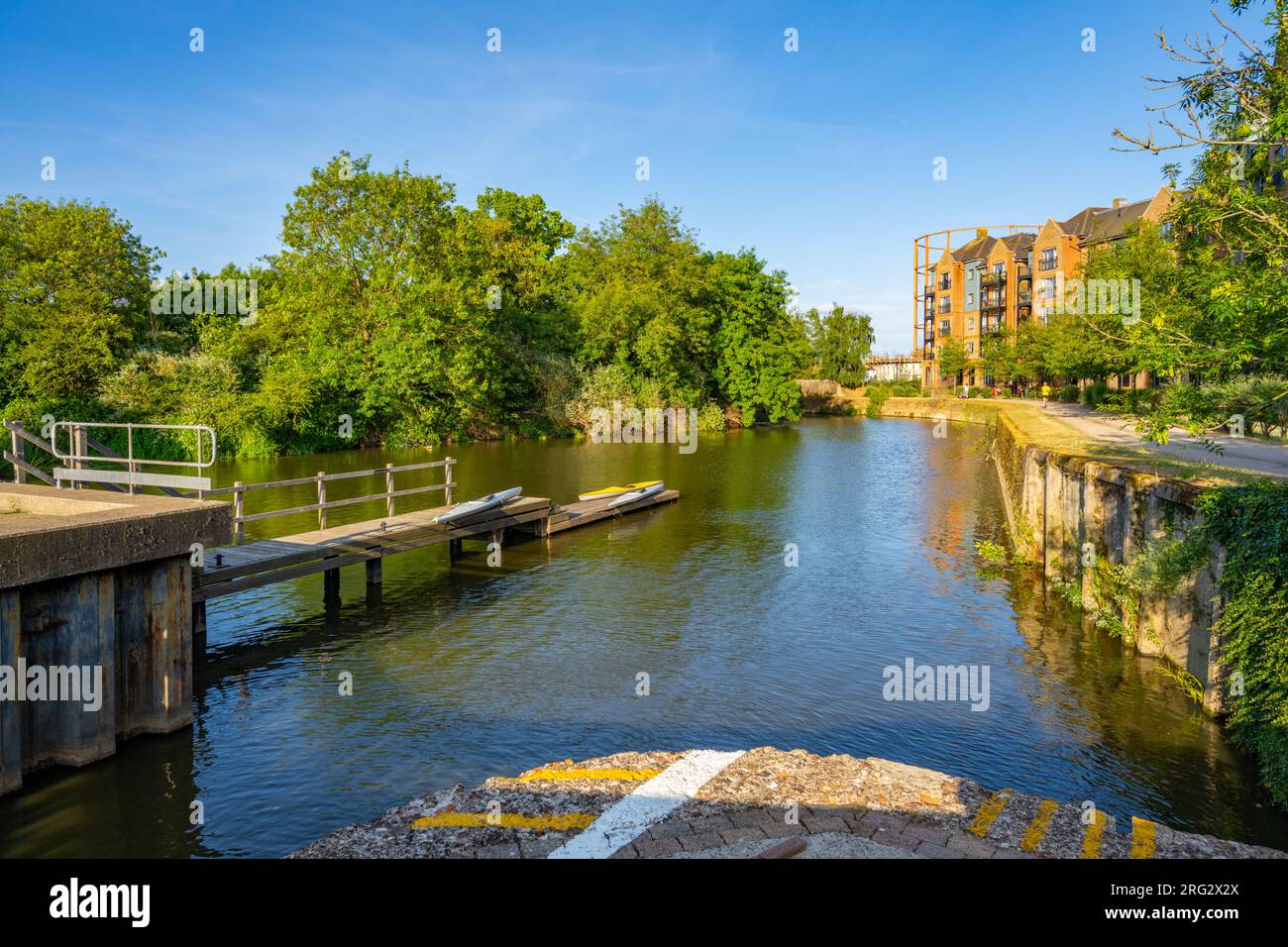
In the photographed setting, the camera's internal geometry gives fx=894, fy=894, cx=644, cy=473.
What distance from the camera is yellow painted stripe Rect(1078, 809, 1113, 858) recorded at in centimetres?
714

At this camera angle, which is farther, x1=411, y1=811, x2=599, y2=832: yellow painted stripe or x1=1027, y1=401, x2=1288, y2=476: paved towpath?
x1=1027, y1=401, x2=1288, y2=476: paved towpath

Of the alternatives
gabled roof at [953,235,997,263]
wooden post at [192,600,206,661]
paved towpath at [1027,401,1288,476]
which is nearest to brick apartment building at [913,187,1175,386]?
gabled roof at [953,235,997,263]

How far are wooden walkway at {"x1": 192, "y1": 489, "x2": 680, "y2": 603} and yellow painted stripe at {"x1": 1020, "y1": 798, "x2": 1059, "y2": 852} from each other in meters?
12.6

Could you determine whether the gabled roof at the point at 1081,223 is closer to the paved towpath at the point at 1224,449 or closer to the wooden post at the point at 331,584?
the paved towpath at the point at 1224,449

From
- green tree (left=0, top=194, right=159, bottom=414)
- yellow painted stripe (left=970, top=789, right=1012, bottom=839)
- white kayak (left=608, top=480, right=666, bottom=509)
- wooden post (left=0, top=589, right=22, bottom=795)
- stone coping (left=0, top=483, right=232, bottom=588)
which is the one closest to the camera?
yellow painted stripe (left=970, top=789, right=1012, bottom=839)

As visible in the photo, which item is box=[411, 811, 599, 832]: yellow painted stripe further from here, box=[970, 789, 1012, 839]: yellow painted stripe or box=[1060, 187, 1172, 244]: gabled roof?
box=[1060, 187, 1172, 244]: gabled roof

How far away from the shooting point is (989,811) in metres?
7.84

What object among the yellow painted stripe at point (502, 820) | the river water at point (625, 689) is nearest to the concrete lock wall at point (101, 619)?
the river water at point (625, 689)

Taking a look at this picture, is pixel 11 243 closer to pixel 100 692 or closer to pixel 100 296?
pixel 100 296

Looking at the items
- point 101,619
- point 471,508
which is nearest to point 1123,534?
point 471,508

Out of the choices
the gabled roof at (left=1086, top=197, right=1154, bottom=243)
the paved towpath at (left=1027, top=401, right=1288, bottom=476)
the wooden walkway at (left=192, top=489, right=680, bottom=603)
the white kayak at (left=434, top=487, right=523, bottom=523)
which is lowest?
the wooden walkway at (left=192, top=489, right=680, bottom=603)

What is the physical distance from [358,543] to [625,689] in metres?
8.03

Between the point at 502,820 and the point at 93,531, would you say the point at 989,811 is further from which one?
the point at 93,531

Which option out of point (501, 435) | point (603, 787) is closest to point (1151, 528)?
point (603, 787)
